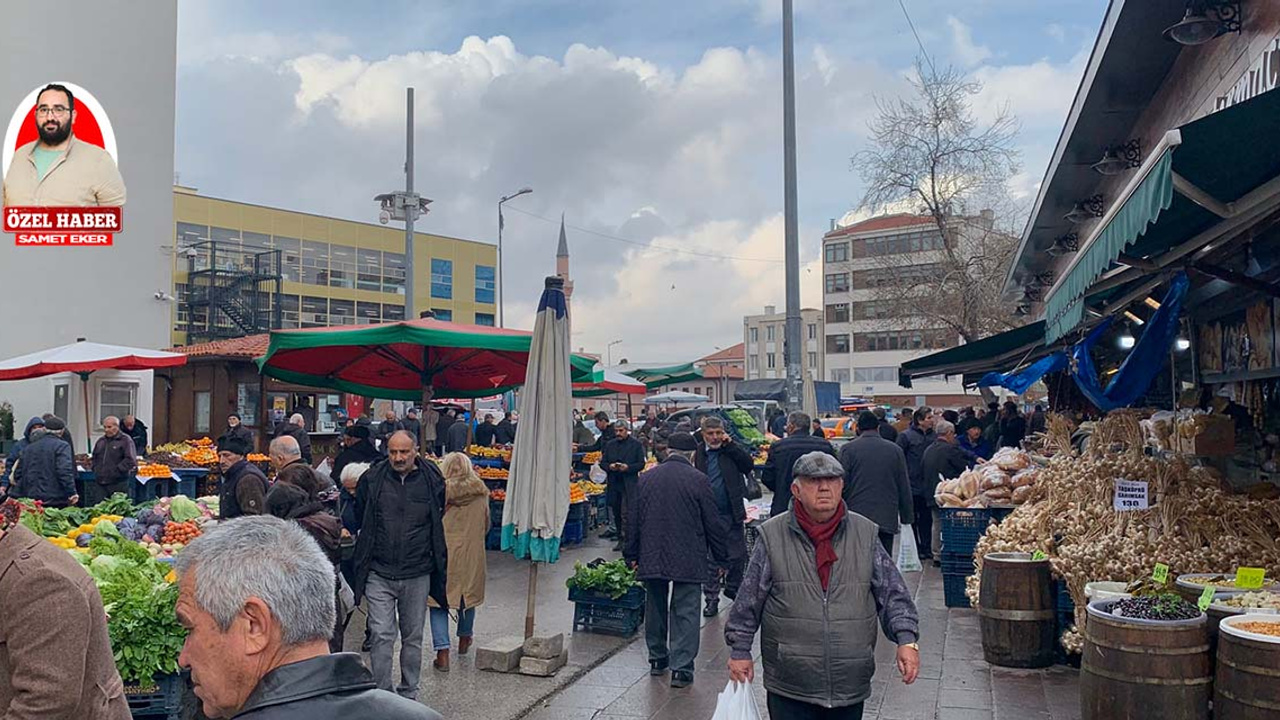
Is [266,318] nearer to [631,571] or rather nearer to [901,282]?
[901,282]

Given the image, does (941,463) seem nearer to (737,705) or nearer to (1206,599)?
(1206,599)

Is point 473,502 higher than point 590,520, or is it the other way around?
point 473,502

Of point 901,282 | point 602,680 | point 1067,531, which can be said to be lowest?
point 602,680

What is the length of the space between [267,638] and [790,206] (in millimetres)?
12826

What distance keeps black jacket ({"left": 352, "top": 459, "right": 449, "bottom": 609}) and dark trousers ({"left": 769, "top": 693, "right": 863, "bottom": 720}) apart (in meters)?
2.82

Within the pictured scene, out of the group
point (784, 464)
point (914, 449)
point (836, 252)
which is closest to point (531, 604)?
point (784, 464)

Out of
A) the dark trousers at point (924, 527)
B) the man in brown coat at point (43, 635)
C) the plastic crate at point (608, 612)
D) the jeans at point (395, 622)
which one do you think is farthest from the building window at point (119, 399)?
the man in brown coat at point (43, 635)

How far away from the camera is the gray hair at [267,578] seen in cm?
198

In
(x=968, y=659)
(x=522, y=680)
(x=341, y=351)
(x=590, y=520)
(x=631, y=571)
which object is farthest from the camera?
(x=590, y=520)

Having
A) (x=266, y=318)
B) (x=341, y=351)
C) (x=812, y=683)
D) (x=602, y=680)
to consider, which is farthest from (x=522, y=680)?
(x=266, y=318)

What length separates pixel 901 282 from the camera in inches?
1101

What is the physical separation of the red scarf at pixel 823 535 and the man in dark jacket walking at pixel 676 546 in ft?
8.67

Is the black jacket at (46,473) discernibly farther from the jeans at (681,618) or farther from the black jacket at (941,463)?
the black jacket at (941,463)

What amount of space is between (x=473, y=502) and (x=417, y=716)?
19.5 feet
